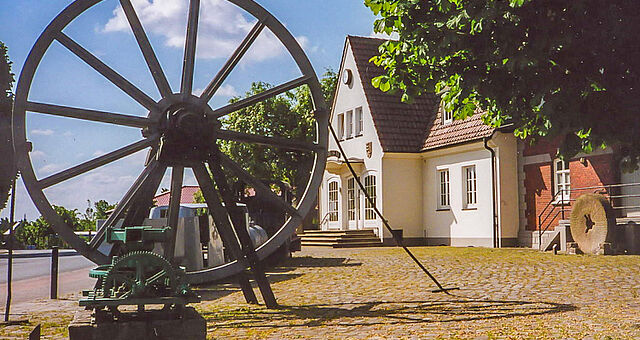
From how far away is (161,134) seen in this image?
8875 millimetres

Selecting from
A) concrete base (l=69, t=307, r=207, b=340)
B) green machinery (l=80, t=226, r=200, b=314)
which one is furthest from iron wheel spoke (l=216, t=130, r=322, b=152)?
concrete base (l=69, t=307, r=207, b=340)

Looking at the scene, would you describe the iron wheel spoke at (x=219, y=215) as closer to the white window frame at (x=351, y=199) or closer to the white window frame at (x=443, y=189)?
the white window frame at (x=443, y=189)

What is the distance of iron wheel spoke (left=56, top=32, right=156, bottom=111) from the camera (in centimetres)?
894

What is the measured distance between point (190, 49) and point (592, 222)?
38.8 feet

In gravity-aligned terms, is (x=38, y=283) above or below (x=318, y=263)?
below

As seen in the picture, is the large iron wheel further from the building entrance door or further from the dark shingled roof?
the building entrance door

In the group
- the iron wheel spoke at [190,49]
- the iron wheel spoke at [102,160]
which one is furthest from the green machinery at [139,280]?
the iron wheel spoke at [190,49]

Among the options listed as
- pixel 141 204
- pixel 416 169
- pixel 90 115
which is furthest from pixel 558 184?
pixel 90 115

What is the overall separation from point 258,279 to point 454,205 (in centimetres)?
1720

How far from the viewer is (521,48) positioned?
6.87 metres

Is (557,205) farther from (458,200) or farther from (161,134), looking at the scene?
(161,134)

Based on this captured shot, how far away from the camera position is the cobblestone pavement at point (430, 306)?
23.6 feet

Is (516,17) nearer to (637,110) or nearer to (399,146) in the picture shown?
(637,110)

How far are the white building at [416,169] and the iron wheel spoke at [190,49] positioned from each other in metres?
13.8
